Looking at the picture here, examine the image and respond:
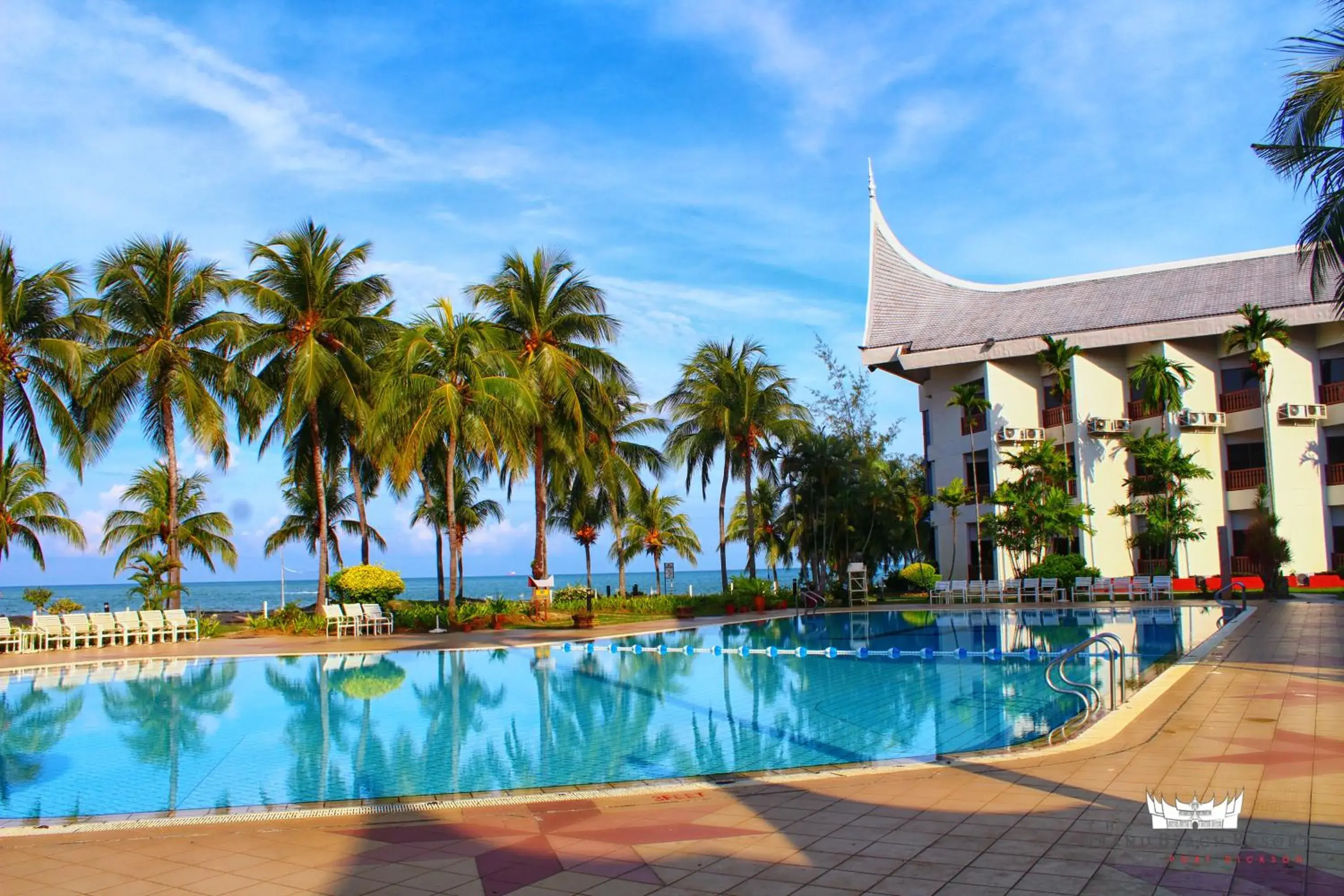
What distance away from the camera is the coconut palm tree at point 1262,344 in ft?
97.7

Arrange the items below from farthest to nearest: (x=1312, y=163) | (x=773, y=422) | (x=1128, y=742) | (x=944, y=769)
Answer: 1. (x=773, y=422)
2. (x=1312, y=163)
3. (x=1128, y=742)
4. (x=944, y=769)

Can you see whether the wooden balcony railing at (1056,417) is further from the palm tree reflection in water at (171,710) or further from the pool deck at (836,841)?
the pool deck at (836,841)

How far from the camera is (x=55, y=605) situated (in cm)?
2494

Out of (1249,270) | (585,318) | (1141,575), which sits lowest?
(1141,575)

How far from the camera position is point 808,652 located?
18.0m

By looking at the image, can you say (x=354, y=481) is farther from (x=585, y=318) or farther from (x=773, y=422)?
(x=773, y=422)

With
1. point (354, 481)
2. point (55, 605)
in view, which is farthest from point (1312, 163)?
point (55, 605)

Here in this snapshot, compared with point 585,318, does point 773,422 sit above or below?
Answer: below

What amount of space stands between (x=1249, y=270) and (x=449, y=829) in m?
36.6

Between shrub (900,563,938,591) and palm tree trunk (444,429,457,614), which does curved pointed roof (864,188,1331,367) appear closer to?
shrub (900,563,938,591)

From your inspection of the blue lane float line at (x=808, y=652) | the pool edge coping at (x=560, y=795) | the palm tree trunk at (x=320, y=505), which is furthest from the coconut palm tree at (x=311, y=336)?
the pool edge coping at (x=560, y=795)

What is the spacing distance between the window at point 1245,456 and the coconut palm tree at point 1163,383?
2501 mm

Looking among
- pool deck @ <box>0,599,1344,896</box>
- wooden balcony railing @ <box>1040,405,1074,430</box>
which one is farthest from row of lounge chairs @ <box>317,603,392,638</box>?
wooden balcony railing @ <box>1040,405,1074,430</box>
